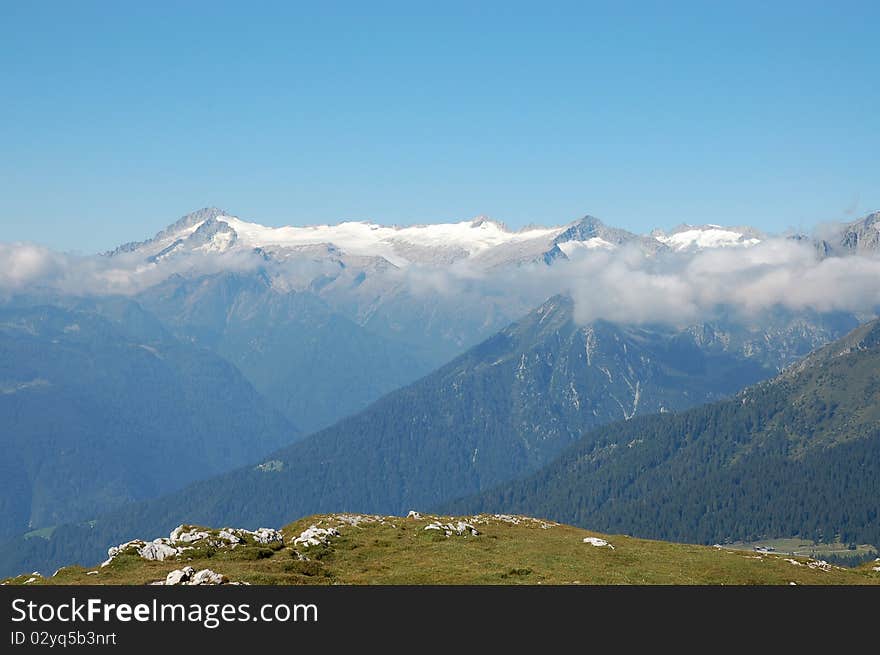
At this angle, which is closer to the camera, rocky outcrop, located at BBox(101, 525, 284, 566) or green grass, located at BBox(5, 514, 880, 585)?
green grass, located at BBox(5, 514, 880, 585)

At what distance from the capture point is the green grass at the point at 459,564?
64.9m

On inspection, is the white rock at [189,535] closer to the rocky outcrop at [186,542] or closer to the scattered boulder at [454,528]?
the rocky outcrop at [186,542]

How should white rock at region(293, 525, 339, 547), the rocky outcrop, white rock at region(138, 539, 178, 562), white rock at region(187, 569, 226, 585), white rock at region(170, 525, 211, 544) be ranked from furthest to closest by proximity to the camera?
white rock at region(293, 525, 339, 547) < white rock at region(170, 525, 211, 544) < the rocky outcrop < white rock at region(138, 539, 178, 562) < white rock at region(187, 569, 226, 585)

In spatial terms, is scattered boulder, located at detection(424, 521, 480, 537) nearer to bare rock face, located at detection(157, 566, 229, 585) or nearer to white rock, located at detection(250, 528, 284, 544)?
white rock, located at detection(250, 528, 284, 544)

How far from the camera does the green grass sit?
213 feet

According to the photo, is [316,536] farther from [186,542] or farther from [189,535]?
[186,542]

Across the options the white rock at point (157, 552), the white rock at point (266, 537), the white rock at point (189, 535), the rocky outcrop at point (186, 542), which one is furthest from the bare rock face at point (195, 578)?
the white rock at point (266, 537)

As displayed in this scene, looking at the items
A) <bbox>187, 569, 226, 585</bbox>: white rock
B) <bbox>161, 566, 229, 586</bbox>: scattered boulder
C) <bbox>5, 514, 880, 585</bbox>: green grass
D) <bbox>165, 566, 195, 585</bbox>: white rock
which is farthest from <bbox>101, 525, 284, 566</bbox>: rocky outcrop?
<bbox>187, 569, 226, 585</bbox>: white rock
